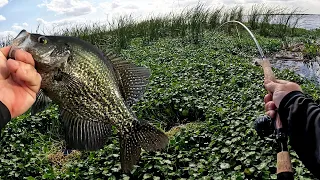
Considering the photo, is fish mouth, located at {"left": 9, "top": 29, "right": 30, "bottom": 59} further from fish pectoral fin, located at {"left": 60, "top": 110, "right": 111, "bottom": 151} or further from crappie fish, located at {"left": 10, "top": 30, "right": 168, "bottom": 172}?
fish pectoral fin, located at {"left": 60, "top": 110, "right": 111, "bottom": 151}

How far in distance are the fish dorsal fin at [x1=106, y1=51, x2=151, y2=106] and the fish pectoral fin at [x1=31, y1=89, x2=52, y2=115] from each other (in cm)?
31

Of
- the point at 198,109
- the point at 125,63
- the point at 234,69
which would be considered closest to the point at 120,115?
the point at 125,63

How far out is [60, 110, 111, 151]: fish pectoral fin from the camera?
175 centimetres

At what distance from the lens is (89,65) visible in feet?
5.57

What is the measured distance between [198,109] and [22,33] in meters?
5.17

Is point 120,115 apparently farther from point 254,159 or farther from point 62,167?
point 62,167

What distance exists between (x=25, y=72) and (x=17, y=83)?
21 cm

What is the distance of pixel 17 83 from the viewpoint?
5.82 feet

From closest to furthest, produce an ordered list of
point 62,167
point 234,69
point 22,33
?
point 22,33 → point 62,167 → point 234,69

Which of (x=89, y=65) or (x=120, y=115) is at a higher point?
(x=89, y=65)

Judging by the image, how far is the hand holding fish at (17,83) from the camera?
5.18 ft

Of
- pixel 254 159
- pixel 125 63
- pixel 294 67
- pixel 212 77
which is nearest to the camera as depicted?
pixel 125 63

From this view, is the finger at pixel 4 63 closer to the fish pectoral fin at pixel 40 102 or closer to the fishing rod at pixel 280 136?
the fish pectoral fin at pixel 40 102

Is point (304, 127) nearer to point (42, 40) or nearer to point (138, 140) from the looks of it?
point (138, 140)
